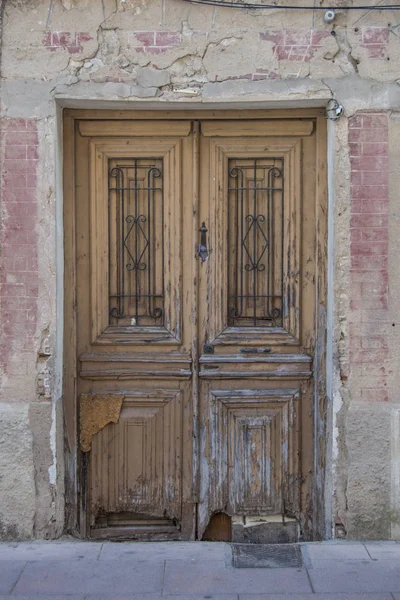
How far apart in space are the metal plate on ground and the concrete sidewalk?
0.04 metres

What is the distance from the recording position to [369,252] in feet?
15.1

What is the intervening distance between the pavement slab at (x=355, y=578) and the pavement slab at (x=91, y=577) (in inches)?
34.7

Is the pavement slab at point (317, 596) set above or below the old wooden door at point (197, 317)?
below

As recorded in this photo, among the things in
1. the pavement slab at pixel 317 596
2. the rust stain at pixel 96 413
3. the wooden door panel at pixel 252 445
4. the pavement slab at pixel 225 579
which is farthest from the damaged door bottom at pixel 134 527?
the pavement slab at pixel 317 596

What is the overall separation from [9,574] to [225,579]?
120cm

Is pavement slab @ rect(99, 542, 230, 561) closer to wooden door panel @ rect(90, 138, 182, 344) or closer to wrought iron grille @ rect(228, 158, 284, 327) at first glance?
wooden door panel @ rect(90, 138, 182, 344)

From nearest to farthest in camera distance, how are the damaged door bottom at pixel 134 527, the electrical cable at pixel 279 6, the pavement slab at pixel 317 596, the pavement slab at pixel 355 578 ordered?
the pavement slab at pixel 317 596, the pavement slab at pixel 355 578, the electrical cable at pixel 279 6, the damaged door bottom at pixel 134 527

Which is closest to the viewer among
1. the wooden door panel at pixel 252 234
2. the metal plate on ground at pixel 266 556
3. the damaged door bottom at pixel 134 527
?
the metal plate on ground at pixel 266 556

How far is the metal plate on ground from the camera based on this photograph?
4340 mm

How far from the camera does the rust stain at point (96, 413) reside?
487cm

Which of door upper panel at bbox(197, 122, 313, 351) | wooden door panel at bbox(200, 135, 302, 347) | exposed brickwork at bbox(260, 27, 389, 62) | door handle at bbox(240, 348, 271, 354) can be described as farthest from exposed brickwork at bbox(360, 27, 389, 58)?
door handle at bbox(240, 348, 271, 354)

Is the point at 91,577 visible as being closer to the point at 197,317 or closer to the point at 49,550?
the point at 49,550

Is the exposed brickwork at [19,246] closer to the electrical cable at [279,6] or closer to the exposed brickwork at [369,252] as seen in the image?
the electrical cable at [279,6]

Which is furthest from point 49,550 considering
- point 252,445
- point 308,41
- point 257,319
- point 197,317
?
point 308,41
